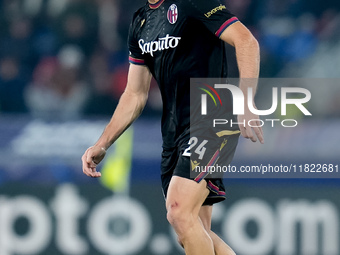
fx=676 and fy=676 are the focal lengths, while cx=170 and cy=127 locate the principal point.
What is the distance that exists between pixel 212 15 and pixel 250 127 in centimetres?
75

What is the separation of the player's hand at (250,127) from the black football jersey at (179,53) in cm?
57

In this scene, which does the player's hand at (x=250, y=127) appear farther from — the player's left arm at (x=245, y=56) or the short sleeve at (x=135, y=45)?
the short sleeve at (x=135, y=45)

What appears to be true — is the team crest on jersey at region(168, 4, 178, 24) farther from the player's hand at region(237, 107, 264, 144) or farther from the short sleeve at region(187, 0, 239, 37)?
the player's hand at region(237, 107, 264, 144)

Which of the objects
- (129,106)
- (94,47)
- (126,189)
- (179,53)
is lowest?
(126,189)

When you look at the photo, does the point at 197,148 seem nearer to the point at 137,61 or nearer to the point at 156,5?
the point at 137,61

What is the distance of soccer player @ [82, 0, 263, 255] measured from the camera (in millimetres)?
3678

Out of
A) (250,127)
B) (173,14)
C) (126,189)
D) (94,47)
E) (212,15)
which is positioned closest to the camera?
(250,127)

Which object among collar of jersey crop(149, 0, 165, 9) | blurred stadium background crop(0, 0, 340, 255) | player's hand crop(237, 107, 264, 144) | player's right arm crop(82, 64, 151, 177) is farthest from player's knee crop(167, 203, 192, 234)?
blurred stadium background crop(0, 0, 340, 255)

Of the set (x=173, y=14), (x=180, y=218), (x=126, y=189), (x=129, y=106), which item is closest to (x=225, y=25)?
(x=173, y=14)

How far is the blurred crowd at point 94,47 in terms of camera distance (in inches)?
257

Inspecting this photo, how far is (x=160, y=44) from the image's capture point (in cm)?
401

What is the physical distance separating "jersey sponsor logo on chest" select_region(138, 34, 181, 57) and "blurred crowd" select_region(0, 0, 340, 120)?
2.29 m

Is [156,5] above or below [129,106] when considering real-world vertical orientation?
above

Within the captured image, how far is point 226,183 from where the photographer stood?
19.5 ft
